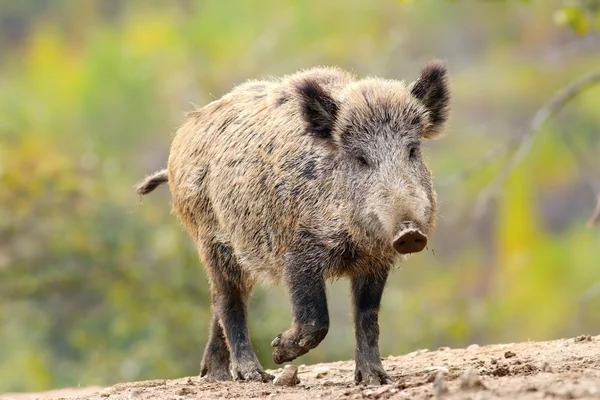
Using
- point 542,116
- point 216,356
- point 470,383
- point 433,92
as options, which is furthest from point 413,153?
point 542,116

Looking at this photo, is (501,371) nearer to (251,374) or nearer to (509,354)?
(509,354)

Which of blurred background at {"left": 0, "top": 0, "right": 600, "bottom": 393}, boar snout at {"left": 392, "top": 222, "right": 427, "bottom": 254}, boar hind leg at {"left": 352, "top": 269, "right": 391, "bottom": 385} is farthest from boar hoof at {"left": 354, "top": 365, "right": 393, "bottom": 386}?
blurred background at {"left": 0, "top": 0, "right": 600, "bottom": 393}

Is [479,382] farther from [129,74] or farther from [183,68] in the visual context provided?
[129,74]

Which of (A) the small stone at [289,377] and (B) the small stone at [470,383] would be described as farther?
(A) the small stone at [289,377]

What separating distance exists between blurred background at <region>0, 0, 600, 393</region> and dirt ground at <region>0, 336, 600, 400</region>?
304cm

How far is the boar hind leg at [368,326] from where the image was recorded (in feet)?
23.7

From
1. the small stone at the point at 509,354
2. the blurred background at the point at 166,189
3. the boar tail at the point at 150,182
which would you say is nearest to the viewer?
the small stone at the point at 509,354

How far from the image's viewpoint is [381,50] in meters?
19.5

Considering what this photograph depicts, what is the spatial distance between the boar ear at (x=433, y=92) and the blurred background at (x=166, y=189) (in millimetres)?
3464

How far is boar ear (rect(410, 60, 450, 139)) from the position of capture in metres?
7.49

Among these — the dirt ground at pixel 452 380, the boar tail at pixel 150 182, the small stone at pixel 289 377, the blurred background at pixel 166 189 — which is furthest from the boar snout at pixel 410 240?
the blurred background at pixel 166 189

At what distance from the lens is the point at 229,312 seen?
841 centimetres

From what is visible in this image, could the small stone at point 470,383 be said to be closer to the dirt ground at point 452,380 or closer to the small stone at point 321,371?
the dirt ground at point 452,380

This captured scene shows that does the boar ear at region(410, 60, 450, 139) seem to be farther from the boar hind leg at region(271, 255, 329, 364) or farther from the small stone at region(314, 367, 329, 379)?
the small stone at region(314, 367, 329, 379)
